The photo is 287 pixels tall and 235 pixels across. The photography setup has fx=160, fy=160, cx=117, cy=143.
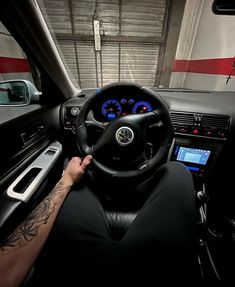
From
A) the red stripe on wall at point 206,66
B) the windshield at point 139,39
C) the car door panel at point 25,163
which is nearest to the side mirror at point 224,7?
the car door panel at point 25,163

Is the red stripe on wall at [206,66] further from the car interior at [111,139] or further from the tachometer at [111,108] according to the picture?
the tachometer at [111,108]

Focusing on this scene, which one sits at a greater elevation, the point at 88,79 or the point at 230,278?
the point at 88,79

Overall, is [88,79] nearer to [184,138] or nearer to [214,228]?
[184,138]

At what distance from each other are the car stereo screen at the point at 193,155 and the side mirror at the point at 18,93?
3.99ft

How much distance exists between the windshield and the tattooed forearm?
370 centimetres

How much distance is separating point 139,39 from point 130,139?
489 cm

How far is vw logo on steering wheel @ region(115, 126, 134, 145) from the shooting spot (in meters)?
0.82

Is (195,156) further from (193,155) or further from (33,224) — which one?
(33,224)

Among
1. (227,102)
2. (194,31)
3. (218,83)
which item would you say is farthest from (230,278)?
(194,31)

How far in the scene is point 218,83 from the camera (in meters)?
2.99

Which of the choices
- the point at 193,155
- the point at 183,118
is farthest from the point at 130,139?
the point at 193,155

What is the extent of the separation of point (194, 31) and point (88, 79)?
329 cm

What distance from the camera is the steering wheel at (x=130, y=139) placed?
2.71 ft

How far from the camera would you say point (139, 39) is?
183 inches
